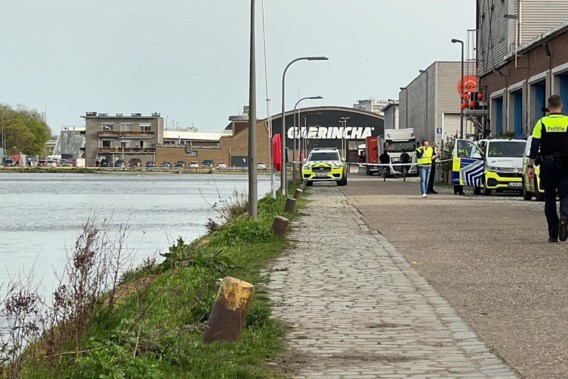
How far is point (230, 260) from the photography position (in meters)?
15.1

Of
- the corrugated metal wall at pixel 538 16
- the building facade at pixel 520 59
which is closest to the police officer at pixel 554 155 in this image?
the building facade at pixel 520 59

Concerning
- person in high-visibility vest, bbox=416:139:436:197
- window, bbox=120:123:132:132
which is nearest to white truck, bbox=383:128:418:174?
person in high-visibility vest, bbox=416:139:436:197

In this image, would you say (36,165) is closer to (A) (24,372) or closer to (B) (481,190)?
(B) (481,190)

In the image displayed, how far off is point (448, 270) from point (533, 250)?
278 centimetres

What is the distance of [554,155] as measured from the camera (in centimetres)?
1719

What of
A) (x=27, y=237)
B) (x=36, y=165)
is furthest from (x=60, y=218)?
(x=36, y=165)

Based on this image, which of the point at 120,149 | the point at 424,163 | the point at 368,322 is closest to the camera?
the point at 368,322

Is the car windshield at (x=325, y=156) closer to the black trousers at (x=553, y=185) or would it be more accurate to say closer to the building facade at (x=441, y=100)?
the building facade at (x=441, y=100)

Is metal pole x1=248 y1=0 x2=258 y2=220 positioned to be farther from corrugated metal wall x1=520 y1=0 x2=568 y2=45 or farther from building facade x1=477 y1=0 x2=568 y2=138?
corrugated metal wall x1=520 y1=0 x2=568 y2=45

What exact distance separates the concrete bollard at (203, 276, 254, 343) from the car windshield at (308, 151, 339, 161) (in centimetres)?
5001

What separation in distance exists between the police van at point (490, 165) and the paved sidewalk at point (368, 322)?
75.6 feet

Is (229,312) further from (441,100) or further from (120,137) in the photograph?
(120,137)

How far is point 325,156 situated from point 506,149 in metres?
19.6

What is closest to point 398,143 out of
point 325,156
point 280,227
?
point 325,156
